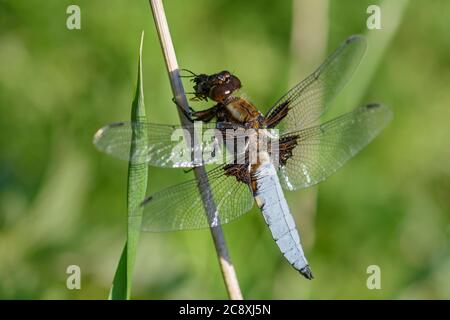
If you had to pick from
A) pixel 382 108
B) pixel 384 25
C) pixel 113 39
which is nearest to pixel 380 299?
pixel 382 108

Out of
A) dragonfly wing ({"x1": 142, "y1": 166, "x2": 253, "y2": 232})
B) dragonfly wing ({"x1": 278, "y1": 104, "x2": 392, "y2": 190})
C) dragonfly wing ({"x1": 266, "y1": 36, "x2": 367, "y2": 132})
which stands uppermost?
dragonfly wing ({"x1": 266, "y1": 36, "x2": 367, "y2": 132})

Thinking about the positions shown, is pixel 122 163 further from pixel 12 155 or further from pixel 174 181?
pixel 12 155

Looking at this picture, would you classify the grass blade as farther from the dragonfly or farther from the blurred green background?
the blurred green background

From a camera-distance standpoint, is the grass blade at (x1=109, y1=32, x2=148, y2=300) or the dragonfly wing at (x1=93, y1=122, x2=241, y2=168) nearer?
the grass blade at (x1=109, y1=32, x2=148, y2=300)

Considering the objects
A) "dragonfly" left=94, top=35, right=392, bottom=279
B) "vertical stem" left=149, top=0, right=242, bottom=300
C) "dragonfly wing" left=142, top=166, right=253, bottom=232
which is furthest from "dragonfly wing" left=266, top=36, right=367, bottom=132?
"vertical stem" left=149, top=0, right=242, bottom=300

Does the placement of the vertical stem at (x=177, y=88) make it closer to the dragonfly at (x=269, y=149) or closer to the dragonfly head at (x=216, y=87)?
the dragonfly at (x=269, y=149)

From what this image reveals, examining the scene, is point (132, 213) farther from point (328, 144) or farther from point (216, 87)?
point (328, 144)
